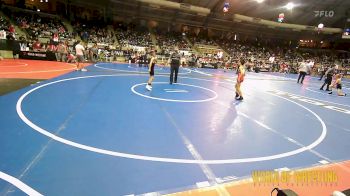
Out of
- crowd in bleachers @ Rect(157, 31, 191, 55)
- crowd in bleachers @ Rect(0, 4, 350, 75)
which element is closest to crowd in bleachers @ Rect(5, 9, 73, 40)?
crowd in bleachers @ Rect(0, 4, 350, 75)

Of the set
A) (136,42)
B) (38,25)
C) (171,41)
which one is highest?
(38,25)

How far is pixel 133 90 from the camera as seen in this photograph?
9.99 meters

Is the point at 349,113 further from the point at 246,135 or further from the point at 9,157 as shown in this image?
the point at 9,157

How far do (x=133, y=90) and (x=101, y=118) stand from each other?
3.94 meters

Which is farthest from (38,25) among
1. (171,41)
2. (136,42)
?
(171,41)

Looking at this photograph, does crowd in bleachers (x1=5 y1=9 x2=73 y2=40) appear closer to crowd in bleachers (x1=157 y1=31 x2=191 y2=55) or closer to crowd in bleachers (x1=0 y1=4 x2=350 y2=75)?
crowd in bleachers (x1=0 y1=4 x2=350 y2=75)

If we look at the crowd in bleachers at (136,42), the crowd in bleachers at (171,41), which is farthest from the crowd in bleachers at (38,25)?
the crowd in bleachers at (171,41)

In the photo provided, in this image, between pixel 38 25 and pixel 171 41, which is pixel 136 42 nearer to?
pixel 171 41

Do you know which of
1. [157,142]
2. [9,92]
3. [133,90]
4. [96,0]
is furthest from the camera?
[96,0]

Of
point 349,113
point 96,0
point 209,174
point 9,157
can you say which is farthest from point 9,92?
point 96,0

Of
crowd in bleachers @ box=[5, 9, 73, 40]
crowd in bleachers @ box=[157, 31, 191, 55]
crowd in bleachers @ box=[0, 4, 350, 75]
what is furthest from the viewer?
crowd in bleachers @ box=[157, 31, 191, 55]

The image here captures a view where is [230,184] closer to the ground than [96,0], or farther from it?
closer to the ground

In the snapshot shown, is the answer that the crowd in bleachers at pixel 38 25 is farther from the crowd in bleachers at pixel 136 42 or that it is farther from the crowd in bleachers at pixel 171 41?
the crowd in bleachers at pixel 171 41

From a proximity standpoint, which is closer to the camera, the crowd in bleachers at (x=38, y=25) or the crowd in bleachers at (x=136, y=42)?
the crowd in bleachers at (x=136, y=42)
